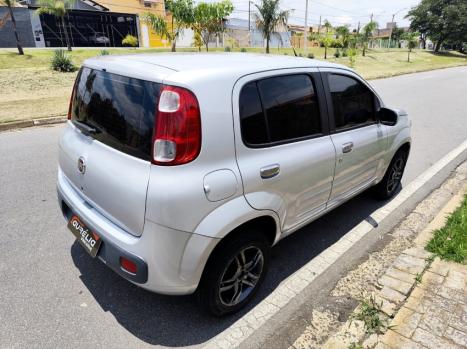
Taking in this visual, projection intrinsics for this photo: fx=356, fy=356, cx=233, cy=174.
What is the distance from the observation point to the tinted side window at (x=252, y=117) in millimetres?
2309

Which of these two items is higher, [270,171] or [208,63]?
[208,63]

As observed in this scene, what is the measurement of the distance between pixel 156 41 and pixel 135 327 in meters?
46.1

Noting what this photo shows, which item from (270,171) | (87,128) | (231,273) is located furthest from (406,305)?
(87,128)

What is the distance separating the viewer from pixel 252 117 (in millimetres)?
2373

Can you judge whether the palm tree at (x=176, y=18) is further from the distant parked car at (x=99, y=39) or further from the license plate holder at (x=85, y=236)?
the license plate holder at (x=85, y=236)

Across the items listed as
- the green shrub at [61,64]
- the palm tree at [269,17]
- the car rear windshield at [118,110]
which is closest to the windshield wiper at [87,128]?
the car rear windshield at [118,110]

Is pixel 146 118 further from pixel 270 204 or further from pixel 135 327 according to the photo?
pixel 135 327

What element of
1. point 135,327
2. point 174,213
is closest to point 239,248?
point 174,213

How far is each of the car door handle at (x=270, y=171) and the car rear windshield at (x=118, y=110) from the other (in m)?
0.76

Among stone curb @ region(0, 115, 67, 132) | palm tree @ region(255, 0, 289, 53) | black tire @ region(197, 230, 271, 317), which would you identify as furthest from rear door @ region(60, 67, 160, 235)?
palm tree @ region(255, 0, 289, 53)

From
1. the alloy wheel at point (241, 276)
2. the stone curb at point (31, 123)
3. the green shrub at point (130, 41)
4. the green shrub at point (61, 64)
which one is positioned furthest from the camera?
the green shrub at point (130, 41)

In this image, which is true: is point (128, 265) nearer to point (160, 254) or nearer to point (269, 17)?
point (160, 254)

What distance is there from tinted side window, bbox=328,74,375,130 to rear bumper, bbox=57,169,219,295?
1.78 m

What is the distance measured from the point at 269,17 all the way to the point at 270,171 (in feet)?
98.4
